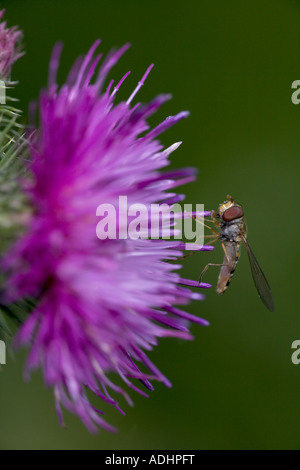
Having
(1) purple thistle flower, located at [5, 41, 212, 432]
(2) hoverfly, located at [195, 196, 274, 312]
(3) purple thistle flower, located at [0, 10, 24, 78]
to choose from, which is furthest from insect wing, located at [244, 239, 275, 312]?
(3) purple thistle flower, located at [0, 10, 24, 78]

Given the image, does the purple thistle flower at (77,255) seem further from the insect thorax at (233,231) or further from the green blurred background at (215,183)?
the green blurred background at (215,183)

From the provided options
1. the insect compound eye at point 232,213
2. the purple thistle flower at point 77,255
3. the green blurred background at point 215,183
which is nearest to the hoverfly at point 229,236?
the insect compound eye at point 232,213

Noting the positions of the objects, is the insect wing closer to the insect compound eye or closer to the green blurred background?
the insect compound eye

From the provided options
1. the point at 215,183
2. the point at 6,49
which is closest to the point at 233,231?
the point at 6,49

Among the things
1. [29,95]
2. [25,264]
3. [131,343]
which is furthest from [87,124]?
[29,95]

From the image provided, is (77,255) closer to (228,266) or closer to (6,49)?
(6,49)

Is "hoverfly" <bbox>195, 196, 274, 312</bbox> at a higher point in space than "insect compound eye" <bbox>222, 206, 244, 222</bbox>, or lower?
lower
